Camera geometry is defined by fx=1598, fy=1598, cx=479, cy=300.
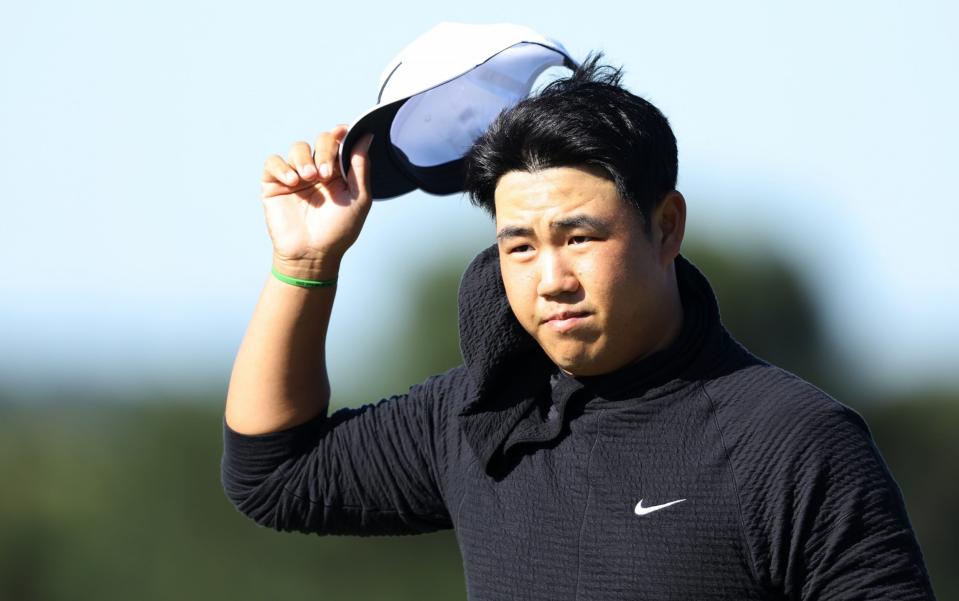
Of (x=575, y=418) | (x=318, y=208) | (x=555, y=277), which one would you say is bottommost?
(x=575, y=418)

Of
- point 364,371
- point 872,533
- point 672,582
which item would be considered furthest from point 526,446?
point 364,371

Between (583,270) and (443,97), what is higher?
(443,97)

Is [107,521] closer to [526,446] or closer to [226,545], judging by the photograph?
[226,545]

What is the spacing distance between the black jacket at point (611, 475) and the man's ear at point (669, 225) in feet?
0.45

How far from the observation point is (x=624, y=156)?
3.48 metres

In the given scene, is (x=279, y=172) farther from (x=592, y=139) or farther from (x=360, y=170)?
(x=592, y=139)

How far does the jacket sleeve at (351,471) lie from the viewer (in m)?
3.94

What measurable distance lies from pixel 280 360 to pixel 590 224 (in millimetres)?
942

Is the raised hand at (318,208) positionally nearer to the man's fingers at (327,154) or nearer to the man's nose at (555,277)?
the man's fingers at (327,154)

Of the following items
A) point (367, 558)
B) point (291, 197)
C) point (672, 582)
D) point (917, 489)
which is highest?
point (291, 197)

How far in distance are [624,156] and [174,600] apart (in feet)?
44.4

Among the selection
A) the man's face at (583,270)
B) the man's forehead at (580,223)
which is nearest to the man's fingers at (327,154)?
the man's face at (583,270)

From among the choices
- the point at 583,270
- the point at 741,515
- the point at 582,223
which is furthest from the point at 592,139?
the point at 741,515

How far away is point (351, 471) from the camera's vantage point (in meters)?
3.96
